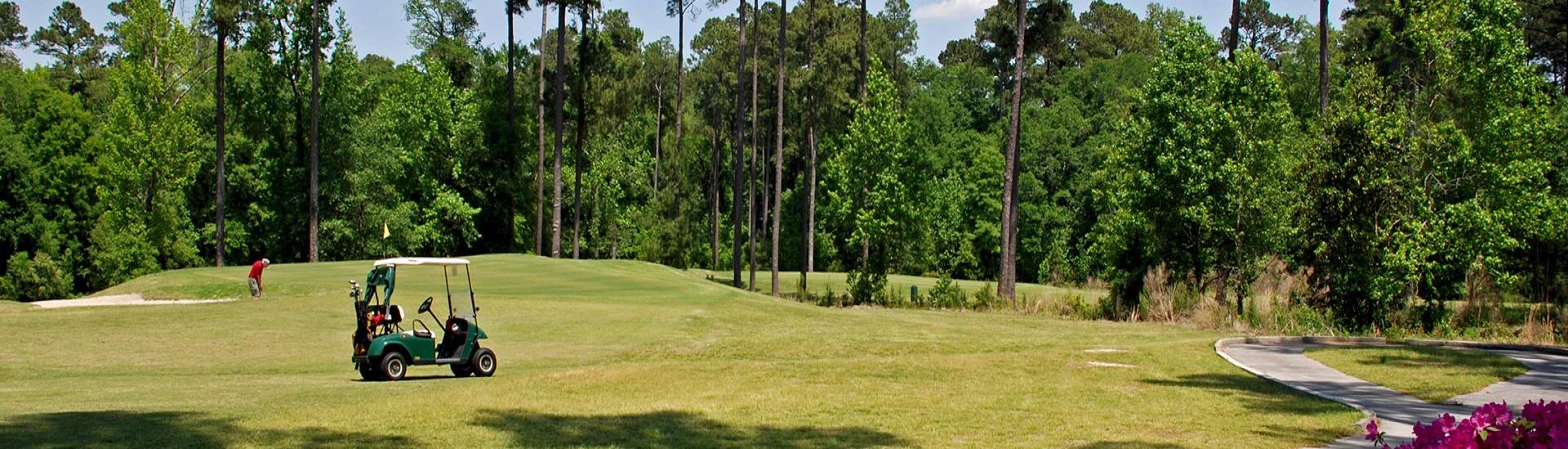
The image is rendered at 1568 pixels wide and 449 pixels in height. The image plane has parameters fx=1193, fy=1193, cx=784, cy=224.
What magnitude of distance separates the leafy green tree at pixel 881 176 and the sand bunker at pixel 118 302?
2226 centimetres

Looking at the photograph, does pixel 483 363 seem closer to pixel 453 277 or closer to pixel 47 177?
pixel 453 277

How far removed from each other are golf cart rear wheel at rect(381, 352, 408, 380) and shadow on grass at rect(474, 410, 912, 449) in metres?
5.26

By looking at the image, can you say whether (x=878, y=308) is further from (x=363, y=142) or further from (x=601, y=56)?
(x=363, y=142)

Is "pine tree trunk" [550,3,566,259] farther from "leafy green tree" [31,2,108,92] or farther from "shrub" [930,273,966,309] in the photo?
"leafy green tree" [31,2,108,92]

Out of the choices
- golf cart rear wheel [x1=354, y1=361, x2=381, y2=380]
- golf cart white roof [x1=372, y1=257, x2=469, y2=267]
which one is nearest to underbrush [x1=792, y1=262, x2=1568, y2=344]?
golf cart white roof [x1=372, y1=257, x2=469, y2=267]

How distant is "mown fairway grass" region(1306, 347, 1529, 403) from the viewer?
15242mm

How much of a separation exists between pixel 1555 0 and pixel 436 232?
2089 inches

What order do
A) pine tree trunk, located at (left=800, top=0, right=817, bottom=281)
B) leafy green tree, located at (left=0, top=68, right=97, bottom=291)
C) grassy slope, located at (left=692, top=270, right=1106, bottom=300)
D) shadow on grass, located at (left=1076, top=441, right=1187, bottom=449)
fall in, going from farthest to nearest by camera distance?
pine tree trunk, located at (left=800, top=0, right=817, bottom=281) < leafy green tree, located at (left=0, top=68, right=97, bottom=291) < grassy slope, located at (left=692, top=270, right=1106, bottom=300) < shadow on grass, located at (left=1076, top=441, right=1187, bottom=449)

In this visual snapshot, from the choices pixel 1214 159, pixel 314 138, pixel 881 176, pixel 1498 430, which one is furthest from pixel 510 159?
pixel 1498 430

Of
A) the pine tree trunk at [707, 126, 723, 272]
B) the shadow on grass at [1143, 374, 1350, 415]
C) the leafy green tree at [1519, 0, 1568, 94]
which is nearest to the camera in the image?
the shadow on grass at [1143, 374, 1350, 415]

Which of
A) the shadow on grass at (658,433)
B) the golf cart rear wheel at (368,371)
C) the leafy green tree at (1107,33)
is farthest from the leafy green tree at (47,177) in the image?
the leafy green tree at (1107,33)

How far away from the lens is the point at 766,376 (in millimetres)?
17516

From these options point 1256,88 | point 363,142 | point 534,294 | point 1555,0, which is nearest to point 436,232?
point 363,142

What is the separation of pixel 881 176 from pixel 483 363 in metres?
27.6
